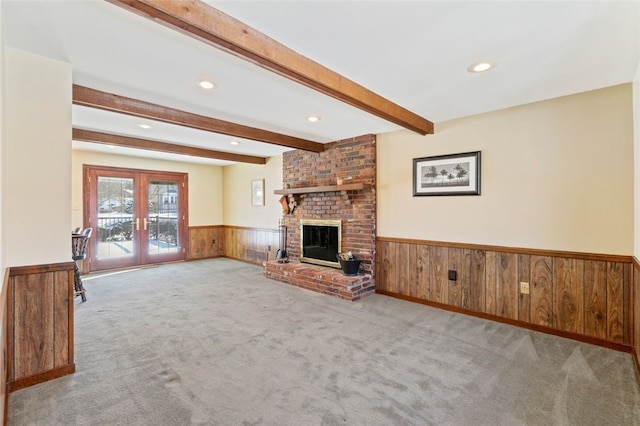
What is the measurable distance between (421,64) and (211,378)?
9.50 feet

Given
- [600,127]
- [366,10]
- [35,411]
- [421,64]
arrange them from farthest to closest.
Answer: [600,127] < [421,64] < [35,411] < [366,10]

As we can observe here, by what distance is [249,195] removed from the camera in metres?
7.07

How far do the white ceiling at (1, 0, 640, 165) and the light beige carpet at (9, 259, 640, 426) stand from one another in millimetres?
2385

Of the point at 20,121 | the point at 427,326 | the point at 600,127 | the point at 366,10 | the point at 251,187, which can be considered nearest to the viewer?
the point at 366,10

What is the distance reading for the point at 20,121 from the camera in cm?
211

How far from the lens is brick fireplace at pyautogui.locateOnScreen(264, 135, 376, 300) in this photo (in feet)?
14.6

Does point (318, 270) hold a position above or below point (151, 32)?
below

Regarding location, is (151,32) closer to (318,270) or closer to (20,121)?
(20,121)

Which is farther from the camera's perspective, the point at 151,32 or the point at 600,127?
the point at 600,127

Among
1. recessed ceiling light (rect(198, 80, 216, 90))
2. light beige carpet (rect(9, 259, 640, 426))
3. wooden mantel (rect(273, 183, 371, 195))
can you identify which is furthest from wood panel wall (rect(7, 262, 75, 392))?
wooden mantel (rect(273, 183, 371, 195))

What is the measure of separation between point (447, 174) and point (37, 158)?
4.02m

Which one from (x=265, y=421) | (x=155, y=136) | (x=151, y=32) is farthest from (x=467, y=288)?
(x=155, y=136)

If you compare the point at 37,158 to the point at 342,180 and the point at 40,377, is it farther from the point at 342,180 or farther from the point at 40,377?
the point at 342,180

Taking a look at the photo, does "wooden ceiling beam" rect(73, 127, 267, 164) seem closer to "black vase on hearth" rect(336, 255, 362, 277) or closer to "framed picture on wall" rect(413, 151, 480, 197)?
"black vase on hearth" rect(336, 255, 362, 277)
